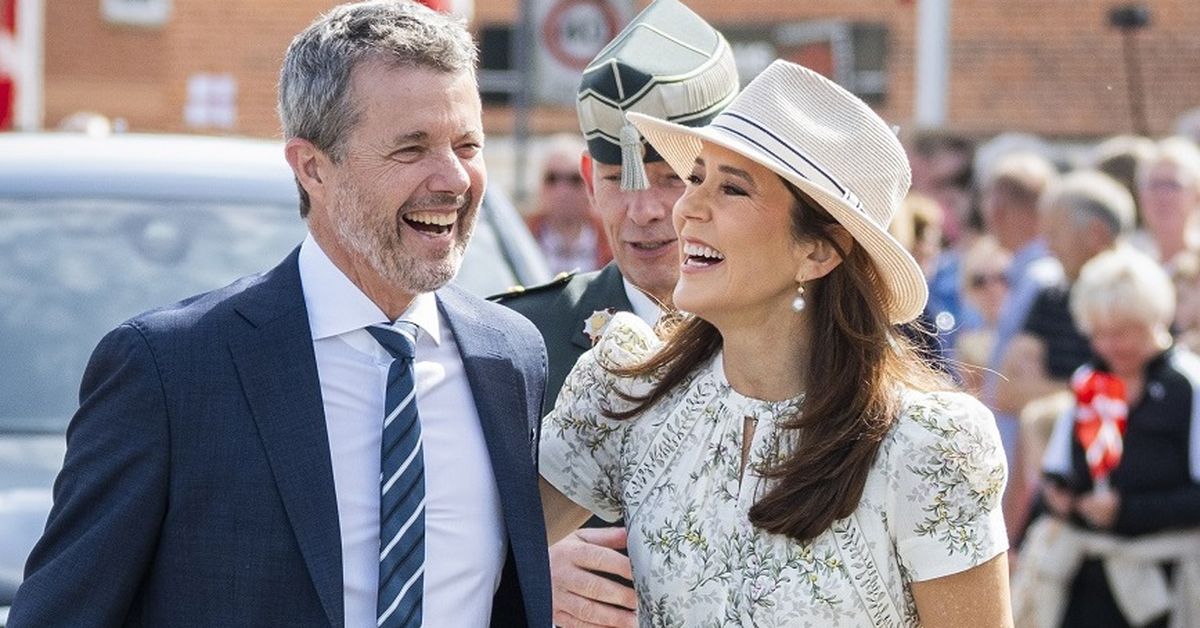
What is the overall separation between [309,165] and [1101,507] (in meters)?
4.46

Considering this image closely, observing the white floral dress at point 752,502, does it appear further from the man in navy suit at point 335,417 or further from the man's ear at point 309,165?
the man's ear at point 309,165

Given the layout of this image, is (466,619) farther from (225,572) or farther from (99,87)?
(99,87)

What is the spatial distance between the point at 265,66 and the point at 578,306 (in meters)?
15.8

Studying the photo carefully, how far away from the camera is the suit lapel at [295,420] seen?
2846mm

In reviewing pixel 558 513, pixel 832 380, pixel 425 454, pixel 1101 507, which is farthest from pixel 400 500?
pixel 1101 507

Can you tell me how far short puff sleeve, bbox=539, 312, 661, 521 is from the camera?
343 centimetres

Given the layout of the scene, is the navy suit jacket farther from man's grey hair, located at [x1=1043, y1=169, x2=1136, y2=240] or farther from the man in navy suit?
man's grey hair, located at [x1=1043, y1=169, x2=1136, y2=240]

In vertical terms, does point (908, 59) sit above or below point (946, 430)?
below

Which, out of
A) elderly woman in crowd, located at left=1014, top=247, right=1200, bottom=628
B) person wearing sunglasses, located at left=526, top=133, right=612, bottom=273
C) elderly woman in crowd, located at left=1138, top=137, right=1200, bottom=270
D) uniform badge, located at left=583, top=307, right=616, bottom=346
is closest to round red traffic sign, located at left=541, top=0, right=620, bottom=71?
person wearing sunglasses, located at left=526, top=133, right=612, bottom=273

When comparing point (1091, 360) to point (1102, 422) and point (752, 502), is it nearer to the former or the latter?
point (1102, 422)

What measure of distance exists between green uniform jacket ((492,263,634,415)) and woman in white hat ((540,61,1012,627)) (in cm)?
43

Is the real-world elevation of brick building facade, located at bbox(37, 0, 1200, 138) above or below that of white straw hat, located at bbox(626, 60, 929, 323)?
below

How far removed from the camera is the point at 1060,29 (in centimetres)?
1708

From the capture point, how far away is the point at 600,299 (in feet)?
13.0
